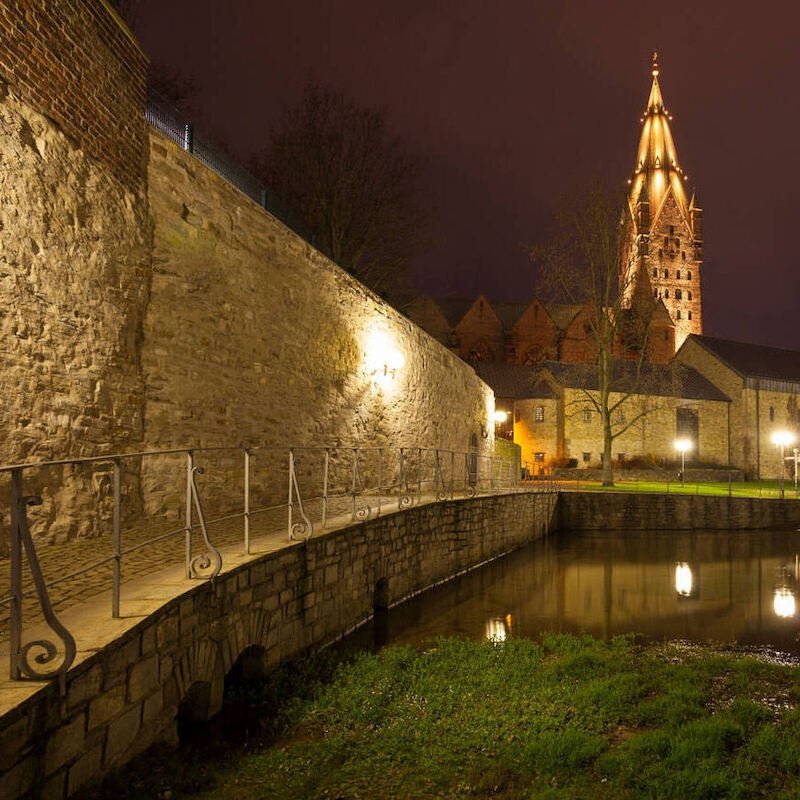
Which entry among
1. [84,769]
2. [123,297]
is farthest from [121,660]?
[123,297]

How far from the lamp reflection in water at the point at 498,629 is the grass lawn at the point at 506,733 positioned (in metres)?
1.39

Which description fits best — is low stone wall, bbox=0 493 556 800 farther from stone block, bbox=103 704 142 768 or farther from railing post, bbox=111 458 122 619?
railing post, bbox=111 458 122 619

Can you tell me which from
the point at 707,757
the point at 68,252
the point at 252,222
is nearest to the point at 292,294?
the point at 252,222

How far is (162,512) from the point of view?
8180mm

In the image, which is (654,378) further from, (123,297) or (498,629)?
(123,297)

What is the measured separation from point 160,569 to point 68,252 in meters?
3.34

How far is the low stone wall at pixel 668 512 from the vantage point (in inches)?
951

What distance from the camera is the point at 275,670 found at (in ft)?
21.4

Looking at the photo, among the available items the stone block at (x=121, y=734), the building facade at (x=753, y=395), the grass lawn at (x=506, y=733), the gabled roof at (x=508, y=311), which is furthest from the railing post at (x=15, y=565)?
the gabled roof at (x=508, y=311)

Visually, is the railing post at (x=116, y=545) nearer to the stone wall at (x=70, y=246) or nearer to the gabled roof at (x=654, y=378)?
the stone wall at (x=70, y=246)

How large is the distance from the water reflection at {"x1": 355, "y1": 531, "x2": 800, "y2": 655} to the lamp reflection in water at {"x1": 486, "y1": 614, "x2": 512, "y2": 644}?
A: 0.8 inches

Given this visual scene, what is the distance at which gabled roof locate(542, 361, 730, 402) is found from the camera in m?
42.7

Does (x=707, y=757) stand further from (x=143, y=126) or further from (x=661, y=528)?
(x=661, y=528)

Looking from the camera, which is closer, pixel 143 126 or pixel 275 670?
pixel 275 670
